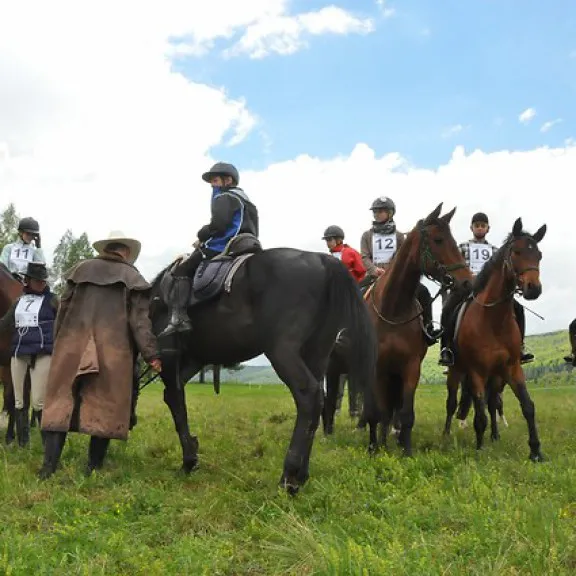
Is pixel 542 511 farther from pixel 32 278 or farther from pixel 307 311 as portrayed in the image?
pixel 32 278

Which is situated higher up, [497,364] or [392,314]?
[392,314]

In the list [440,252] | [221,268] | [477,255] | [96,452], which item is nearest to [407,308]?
[440,252]

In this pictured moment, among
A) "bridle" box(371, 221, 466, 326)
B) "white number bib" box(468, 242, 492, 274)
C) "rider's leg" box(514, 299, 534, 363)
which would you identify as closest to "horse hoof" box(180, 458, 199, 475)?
"bridle" box(371, 221, 466, 326)

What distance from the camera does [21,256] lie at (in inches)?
434

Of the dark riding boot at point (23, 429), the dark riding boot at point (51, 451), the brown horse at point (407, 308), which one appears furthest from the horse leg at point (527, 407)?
the dark riding boot at point (23, 429)

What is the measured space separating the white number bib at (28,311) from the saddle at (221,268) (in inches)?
110

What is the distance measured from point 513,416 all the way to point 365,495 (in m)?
9.52

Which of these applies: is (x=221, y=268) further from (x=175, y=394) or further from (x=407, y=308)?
(x=407, y=308)

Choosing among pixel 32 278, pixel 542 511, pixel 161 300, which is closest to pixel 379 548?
pixel 542 511

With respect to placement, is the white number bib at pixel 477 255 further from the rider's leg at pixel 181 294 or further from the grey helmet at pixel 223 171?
the rider's leg at pixel 181 294

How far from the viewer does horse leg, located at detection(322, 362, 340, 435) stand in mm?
10791

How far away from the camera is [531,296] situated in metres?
8.02

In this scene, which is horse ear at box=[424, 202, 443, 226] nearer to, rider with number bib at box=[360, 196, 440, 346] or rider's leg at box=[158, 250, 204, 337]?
rider with number bib at box=[360, 196, 440, 346]

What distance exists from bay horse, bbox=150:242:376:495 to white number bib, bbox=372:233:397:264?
12.1 feet
